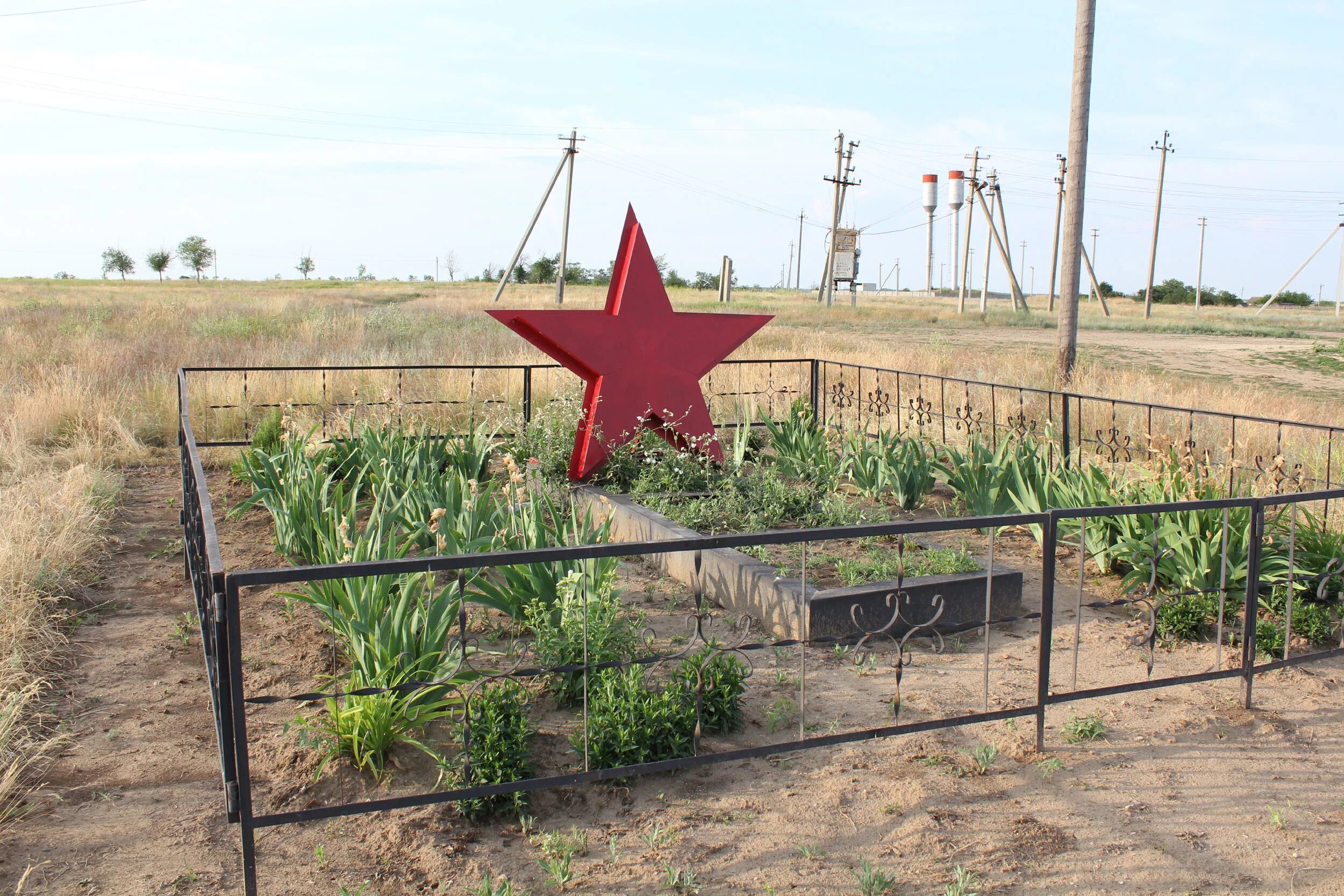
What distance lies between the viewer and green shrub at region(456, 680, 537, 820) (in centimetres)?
312

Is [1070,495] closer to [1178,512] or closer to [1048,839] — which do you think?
[1178,512]

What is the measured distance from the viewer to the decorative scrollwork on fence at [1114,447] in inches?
274

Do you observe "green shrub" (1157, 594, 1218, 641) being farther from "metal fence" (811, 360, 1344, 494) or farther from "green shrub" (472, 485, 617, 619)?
"green shrub" (472, 485, 617, 619)

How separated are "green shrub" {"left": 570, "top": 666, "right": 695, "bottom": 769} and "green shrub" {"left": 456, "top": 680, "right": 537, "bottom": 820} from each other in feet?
0.79

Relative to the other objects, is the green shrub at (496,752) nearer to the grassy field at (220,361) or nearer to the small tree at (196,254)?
the grassy field at (220,361)

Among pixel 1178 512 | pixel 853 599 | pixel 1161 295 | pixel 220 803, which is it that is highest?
pixel 1161 295

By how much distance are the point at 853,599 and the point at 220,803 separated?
2.77 metres

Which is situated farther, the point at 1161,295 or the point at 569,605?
the point at 1161,295

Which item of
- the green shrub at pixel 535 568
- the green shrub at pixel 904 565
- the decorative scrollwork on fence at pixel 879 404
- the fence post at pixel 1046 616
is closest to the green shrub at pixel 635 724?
the green shrub at pixel 535 568

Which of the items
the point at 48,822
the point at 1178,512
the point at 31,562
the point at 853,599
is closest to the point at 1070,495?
the point at 1178,512

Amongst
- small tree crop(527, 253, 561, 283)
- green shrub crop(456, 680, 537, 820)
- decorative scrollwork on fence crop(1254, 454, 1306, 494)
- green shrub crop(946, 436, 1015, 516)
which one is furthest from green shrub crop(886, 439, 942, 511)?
small tree crop(527, 253, 561, 283)

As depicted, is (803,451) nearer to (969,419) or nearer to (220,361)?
(969,419)

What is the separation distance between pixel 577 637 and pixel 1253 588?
2649 millimetres

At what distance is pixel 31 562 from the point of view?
5055mm
